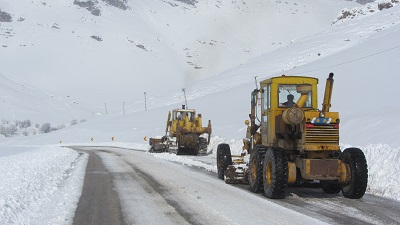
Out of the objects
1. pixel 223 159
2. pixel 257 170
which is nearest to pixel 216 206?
pixel 257 170

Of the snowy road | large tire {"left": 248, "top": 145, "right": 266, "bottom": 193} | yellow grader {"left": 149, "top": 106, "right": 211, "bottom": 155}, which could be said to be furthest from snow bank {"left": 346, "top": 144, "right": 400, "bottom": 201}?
yellow grader {"left": 149, "top": 106, "right": 211, "bottom": 155}

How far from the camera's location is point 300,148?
35.6 feet

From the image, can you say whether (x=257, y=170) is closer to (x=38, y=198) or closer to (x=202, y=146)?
(x=38, y=198)

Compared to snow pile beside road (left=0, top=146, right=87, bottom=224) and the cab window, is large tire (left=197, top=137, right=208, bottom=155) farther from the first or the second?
the cab window

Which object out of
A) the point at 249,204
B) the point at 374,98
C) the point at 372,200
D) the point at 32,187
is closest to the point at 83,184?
the point at 32,187

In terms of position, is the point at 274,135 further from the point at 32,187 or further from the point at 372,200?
the point at 32,187

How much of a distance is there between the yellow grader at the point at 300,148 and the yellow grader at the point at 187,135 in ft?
52.0

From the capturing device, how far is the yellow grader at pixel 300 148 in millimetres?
10477

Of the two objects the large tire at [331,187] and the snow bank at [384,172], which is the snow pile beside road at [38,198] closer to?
the large tire at [331,187]

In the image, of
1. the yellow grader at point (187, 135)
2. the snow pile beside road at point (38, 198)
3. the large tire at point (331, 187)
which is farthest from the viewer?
the yellow grader at point (187, 135)

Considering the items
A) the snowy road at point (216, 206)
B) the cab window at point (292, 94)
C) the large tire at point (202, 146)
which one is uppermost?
the cab window at point (292, 94)

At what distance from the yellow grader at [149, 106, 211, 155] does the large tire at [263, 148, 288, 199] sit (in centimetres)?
1729

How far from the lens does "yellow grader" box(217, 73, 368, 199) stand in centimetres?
1048

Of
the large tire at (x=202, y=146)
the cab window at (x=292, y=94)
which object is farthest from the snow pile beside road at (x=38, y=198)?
the large tire at (x=202, y=146)
